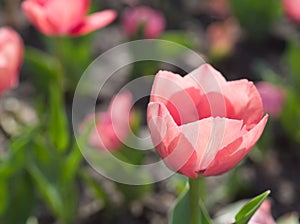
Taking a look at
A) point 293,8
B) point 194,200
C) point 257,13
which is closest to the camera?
point 194,200

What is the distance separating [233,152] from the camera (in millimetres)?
853

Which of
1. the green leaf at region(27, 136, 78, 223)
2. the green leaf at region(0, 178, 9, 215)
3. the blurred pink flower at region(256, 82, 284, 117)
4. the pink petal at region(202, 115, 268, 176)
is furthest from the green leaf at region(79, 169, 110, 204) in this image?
the pink petal at region(202, 115, 268, 176)

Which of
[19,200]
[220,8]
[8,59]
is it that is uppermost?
[8,59]

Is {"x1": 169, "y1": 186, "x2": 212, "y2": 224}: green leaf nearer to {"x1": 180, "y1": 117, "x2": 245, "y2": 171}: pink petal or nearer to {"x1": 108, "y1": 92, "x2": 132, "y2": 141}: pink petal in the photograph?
{"x1": 180, "y1": 117, "x2": 245, "y2": 171}: pink petal

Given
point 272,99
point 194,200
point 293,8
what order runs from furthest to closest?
point 293,8 < point 272,99 < point 194,200

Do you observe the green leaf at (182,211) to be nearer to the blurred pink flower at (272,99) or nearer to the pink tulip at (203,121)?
the pink tulip at (203,121)

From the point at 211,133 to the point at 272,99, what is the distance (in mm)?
698

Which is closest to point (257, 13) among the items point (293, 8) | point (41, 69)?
point (293, 8)

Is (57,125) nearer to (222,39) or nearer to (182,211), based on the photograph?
(182,211)

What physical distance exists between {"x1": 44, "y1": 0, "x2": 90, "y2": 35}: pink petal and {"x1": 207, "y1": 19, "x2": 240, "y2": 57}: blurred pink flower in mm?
605

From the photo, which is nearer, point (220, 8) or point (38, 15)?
point (38, 15)

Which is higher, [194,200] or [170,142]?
[170,142]

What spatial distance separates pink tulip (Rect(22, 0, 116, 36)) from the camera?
1.22 metres

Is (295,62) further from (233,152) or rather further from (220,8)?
(233,152)
